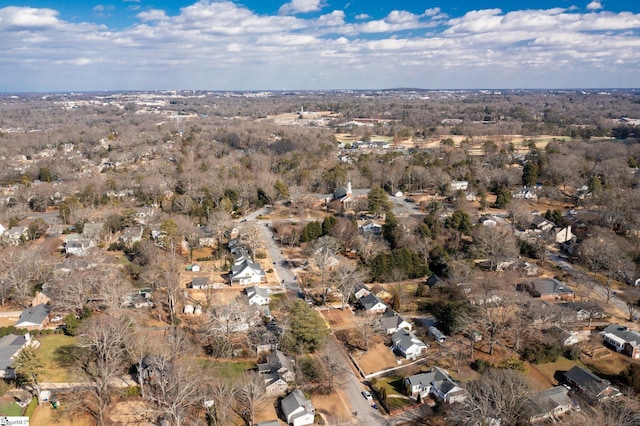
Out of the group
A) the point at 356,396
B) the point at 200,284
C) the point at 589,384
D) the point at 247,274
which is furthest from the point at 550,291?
the point at 200,284

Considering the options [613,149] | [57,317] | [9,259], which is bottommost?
[57,317]

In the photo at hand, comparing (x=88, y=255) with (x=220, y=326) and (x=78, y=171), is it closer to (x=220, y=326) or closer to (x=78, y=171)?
(x=220, y=326)

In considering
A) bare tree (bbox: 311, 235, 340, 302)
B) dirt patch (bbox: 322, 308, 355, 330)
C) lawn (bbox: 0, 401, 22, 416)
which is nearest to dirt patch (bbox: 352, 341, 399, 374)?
dirt patch (bbox: 322, 308, 355, 330)

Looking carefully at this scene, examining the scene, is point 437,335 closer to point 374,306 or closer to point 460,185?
point 374,306

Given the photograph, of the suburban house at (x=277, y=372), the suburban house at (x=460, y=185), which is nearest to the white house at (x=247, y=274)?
the suburban house at (x=277, y=372)

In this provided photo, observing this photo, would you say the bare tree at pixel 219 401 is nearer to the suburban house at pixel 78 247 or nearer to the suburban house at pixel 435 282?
the suburban house at pixel 435 282

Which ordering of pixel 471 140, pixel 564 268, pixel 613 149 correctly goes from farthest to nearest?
pixel 471 140 < pixel 613 149 < pixel 564 268

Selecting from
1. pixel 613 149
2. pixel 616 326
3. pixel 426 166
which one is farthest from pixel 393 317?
pixel 613 149
